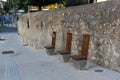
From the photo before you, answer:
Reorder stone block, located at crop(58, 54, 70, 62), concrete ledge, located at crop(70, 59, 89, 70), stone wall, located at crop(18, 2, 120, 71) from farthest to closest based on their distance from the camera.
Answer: stone block, located at crop(58, 54, 70, 62)
concrete ledge, located at crop(70, 59, 89, 70)
stone wall, located at crop(18, 2, 120, 71)

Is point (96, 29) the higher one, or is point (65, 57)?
point (96, 29)

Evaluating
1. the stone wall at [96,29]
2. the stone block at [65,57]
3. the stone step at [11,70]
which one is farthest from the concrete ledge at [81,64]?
the stone step at [11,70]

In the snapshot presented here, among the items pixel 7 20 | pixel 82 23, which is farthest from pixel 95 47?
pixel 7 20

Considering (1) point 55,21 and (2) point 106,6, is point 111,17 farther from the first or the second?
(1) point 55,21

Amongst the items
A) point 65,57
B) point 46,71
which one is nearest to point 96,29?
point 65,57

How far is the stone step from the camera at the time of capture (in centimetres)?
886

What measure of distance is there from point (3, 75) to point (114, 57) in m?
3.52

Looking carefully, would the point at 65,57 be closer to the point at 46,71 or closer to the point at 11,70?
the point at 46,71

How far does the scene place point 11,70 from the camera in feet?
32.8

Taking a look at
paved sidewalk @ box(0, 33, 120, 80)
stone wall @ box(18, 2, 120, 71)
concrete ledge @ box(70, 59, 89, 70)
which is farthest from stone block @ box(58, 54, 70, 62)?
concrete ledge @ box(70, 59, 89, 70)

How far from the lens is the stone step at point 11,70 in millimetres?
8860

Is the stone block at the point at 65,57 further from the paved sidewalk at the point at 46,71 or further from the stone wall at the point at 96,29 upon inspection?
the stone wall at the point at 96,29

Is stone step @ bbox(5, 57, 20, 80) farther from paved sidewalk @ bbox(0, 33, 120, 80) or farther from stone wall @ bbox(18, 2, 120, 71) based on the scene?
stone wall @ bbox(18, 2, 120, 71)

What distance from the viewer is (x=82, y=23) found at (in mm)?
11383
